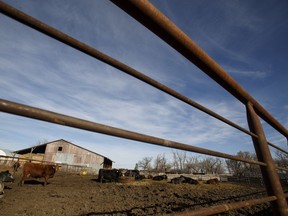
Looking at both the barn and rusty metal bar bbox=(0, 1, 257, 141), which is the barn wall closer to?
the barn

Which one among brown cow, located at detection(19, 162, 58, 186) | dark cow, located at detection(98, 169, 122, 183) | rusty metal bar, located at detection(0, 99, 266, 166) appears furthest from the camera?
dark cow, located at detection(98, 169, 122, 183)

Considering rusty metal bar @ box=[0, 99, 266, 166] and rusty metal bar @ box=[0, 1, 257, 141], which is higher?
rusty metal bar @ box=[0, 1, 257, 141]

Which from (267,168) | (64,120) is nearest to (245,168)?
(267,168)

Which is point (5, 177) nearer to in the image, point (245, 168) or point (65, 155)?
point (65, 155)

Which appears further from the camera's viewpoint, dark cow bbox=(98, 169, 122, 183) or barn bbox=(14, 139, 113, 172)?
barn bbox=(14, 139, 113, 172)

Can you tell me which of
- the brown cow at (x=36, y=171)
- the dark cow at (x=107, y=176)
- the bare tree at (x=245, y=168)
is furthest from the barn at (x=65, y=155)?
the bare tree at (x=245, y=168)

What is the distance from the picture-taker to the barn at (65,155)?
27.9m

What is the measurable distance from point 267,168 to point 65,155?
3130cm

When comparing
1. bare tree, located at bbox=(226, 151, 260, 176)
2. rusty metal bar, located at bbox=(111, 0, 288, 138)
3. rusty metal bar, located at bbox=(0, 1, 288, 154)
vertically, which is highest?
bare tree, located at bbox=(226, 151, 260, 176)

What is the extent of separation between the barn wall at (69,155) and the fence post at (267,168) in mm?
30958

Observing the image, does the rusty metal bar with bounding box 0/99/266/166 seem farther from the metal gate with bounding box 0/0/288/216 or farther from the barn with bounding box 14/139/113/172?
the barn with bounding box 14/139/113/172

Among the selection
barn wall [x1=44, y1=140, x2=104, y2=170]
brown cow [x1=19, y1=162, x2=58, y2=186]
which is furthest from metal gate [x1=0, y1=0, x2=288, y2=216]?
barn wall [x1=44, y1=140, x2=104, y2=170]

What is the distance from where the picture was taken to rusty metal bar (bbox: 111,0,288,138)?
2.04 ft

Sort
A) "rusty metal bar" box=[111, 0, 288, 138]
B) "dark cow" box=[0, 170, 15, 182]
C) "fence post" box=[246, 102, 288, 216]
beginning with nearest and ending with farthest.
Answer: "rusty metal bar" box=[111, 0, 288, 138] → "fence post" box=[246, 102, 288, 216] → "dark cow" box=[0, 170, 15, 182]
